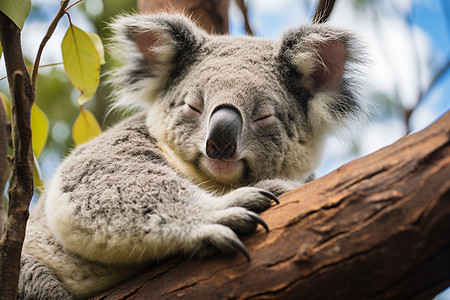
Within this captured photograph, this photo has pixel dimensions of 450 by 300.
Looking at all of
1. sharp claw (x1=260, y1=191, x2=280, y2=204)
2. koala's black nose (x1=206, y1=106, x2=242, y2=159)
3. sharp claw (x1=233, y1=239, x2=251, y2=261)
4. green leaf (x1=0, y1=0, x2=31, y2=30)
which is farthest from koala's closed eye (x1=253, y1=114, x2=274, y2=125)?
green leaf (x1=0, y1=0, x2=31, y2=30)

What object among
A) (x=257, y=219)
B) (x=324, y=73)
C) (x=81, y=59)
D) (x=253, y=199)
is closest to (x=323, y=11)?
(x=324, y=73)

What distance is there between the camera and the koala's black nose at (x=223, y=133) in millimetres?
2049

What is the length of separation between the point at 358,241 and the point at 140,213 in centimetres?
89

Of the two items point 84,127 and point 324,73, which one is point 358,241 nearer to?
point 324,73

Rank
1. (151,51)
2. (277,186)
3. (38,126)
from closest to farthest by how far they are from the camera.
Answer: (277,186)
(38,126)
(151,51)

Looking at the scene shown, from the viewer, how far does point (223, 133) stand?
204 centimetres

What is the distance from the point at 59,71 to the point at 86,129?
9.03ft

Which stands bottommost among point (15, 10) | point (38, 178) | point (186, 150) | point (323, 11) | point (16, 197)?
point (38, 178)

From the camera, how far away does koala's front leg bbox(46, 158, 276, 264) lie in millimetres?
1650

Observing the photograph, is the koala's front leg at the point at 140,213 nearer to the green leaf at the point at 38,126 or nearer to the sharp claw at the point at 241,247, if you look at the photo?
the sharp claw at the point at 241,247

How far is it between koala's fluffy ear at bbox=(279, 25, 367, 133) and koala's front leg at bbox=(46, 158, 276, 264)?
37.7 inches

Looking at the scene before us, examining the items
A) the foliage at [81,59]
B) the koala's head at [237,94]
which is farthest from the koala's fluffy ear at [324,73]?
the foliage at [81,59]

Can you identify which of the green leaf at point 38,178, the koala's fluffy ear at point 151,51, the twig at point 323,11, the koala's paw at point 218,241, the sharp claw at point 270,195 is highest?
the twig at point 323,11

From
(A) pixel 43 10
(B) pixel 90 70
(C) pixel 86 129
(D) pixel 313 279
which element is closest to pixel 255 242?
(D) pixel 313 279
